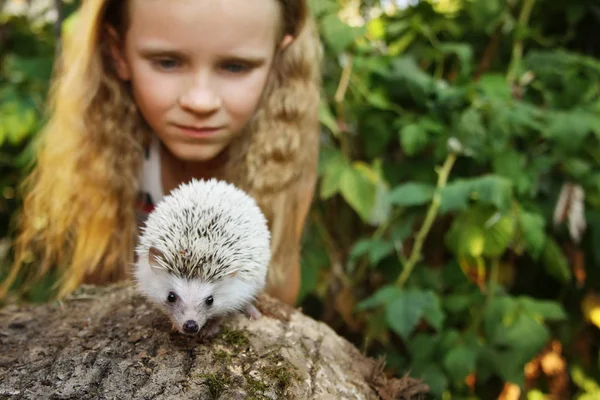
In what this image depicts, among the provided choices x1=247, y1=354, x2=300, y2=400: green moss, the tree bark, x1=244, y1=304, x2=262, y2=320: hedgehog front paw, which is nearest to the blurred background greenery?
the tree bark

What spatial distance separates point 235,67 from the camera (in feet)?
6.33

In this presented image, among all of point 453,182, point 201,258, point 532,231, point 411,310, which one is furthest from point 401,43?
point 201,258

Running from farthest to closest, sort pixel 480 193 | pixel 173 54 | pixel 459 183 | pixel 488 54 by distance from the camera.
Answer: pixel 488 54 → pixel 459 183 → pixel 480 193 → pixel 173 54

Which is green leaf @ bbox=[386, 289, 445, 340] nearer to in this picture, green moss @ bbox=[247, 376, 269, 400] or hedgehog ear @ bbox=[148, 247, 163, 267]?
green moss @ bbox=[247, 376, 269, 400]

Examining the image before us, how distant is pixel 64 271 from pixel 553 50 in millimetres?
2734

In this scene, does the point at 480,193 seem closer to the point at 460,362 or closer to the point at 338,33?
the point at 460,362

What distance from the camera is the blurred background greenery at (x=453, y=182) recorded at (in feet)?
8.19

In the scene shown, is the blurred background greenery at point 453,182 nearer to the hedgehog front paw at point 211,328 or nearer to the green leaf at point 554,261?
the green leaf at point 554,261

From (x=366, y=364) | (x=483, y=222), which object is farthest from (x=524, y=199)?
(x=366, y=364)

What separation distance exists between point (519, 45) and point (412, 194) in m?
1.21

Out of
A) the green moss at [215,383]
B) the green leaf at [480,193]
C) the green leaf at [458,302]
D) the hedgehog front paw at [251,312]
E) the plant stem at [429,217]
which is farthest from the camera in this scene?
the green leaf at [458,302]

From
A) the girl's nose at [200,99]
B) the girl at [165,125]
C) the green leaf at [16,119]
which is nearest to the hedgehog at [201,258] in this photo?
the girl's nose at [200,99]

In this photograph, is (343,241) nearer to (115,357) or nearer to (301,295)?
(301,295)

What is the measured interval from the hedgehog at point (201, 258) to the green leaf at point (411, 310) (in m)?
0.82
